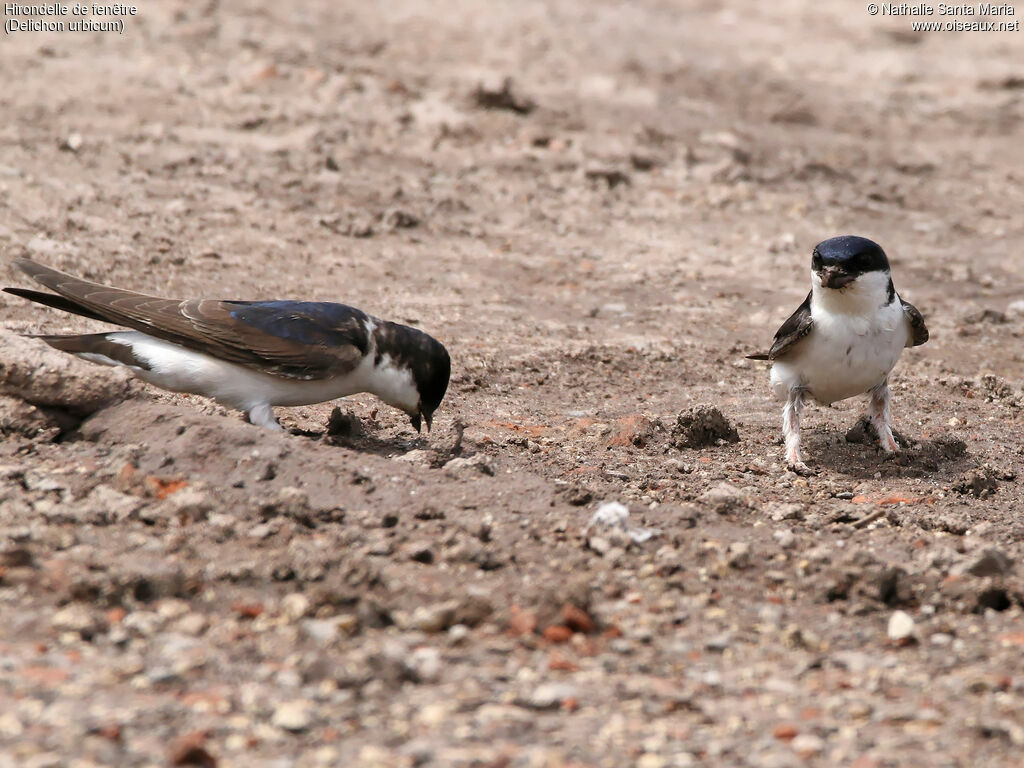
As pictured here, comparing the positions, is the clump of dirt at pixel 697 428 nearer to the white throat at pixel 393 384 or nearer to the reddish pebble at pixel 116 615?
the white throat at pixel 393 384

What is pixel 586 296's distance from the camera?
347 inches

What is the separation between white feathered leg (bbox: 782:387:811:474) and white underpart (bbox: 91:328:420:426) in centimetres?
187

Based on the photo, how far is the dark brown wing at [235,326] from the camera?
571 centimetres

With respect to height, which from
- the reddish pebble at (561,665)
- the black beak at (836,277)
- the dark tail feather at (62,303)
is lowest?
the reddish pebble at (561,665)

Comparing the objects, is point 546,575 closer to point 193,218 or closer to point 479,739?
point 479,739

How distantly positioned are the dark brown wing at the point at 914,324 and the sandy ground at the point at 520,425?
52cm

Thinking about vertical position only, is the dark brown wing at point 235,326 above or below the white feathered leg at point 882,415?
above

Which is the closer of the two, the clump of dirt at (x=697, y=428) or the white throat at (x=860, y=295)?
the white throat at (x=860, y=295)

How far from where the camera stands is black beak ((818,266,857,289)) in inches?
232

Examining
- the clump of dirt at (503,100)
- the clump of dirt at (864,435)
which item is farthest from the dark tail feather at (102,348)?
the clump of dirt at (503,100)

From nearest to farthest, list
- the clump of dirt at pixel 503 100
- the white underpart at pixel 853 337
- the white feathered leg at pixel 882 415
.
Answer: the white underpart at pixel 853 337
the white feathered leg at pixel 882 415
the clump of dirt at pixel 503 100

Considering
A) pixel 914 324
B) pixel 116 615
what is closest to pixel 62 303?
pixel 116 615

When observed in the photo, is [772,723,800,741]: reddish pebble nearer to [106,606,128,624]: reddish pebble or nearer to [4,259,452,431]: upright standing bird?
[106,606,128,624]: reddish pebble

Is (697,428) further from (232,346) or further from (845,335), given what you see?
(232,346)
